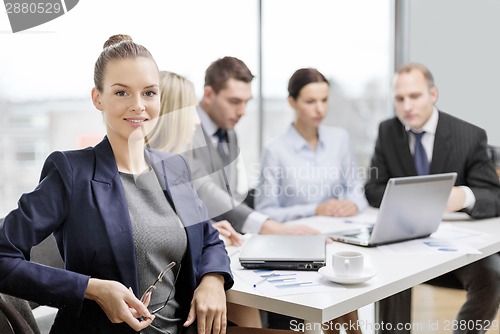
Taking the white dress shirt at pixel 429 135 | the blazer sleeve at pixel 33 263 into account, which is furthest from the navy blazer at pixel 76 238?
the white dress shirt at pixel 429 135

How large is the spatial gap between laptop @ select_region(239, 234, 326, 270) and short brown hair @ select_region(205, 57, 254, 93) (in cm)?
96

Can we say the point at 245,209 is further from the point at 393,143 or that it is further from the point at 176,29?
the point at 176,29

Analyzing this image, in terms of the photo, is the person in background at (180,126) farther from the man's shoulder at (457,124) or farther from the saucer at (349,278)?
the man's shoulder at (457,124)

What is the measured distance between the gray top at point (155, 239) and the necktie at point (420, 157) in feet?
4.96

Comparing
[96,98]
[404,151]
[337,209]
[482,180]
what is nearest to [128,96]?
[96,98]

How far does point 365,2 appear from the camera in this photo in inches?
164

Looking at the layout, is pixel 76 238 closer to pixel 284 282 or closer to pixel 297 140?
pixel 284 282

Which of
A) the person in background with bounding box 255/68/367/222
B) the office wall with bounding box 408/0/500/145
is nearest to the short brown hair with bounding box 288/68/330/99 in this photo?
the person in background with bounding box 255/68/367/222

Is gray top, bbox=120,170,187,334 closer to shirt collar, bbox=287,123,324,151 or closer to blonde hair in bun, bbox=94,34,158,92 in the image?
blonde hair in bun, bbox=94,34,158,92

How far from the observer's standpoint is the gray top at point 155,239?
157cm

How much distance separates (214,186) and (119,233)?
828 mm

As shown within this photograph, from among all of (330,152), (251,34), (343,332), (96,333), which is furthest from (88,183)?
(251,34)

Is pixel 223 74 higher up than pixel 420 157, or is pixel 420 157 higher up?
pixel 223 74

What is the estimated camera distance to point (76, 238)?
148cm
